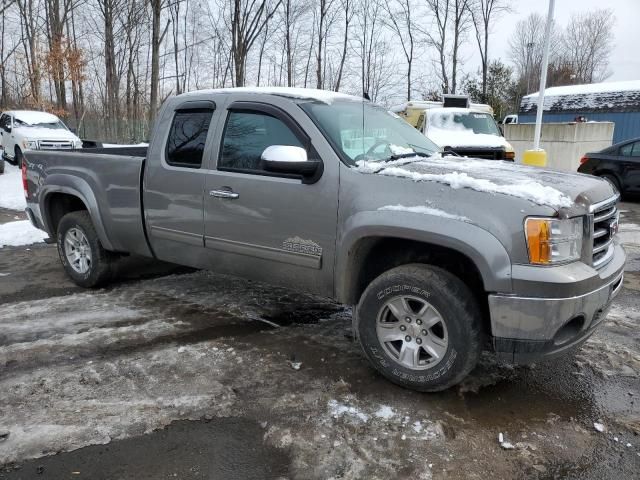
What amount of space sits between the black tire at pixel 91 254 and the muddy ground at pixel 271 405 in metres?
0.58

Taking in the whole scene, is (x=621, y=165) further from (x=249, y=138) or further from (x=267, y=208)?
Answer: (x=267, y=208)

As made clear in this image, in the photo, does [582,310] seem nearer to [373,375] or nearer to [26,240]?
[373,375]

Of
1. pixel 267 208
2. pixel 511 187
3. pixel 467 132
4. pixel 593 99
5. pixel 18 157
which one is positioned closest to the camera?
pixel 511 187

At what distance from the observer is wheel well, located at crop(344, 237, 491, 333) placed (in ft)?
10.9

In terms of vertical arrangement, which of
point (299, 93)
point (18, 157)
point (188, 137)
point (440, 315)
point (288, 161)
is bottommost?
point (440, 315)

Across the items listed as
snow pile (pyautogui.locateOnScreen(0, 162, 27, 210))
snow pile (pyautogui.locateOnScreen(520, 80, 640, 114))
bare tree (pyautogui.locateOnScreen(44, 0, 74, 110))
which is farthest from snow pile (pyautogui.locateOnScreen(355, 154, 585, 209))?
snow pile (pyautogui.locateOnScreen(520, 80, 640, 114))

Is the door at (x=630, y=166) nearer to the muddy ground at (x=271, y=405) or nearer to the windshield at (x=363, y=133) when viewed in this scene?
the muddy ground at (x=271, y=405)

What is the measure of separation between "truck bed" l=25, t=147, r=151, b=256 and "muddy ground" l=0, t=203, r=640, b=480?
0.71 meters

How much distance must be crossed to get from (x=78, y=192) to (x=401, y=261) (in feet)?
11.3

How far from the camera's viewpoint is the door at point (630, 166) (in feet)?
39.1

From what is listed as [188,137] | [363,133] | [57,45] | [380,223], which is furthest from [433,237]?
[57,45]

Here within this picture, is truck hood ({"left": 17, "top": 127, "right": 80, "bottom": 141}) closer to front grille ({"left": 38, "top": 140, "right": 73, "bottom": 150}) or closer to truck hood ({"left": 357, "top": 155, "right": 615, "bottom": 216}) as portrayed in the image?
front grille ({"left": 38, "top": 140, "right": 73, "bottom": 150})

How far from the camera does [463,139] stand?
1191 cm

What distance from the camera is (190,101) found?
458 centimetres
